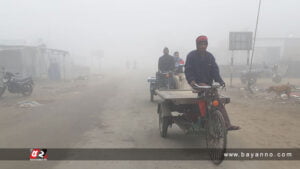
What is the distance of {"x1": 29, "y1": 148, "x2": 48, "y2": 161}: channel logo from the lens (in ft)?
18.8

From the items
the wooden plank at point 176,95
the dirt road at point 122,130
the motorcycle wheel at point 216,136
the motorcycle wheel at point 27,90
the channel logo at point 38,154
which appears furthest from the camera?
the motorcycle wheel at point 27,90

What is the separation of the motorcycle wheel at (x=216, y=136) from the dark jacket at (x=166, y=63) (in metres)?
6.80

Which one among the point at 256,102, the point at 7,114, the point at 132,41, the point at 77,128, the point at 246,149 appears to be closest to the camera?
the point at 246,149

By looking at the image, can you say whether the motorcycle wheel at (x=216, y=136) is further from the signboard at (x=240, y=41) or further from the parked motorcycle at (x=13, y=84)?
the signboard at (x=240, y=41)

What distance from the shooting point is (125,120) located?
9055mm

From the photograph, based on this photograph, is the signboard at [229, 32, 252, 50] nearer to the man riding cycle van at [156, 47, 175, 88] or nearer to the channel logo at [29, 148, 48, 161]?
the man riding cycle van at [156, 47, 175, 88]

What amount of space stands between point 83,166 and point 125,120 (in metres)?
3.88

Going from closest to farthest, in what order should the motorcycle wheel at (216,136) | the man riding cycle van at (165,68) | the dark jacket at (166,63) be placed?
1. the motorcycle wheel at (216,136)
2. the man riding cycle van at (165,68)
3. the dark jacket at (166,63)

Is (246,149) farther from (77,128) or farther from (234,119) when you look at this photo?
(77,128)

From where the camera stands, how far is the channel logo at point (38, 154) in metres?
5.72

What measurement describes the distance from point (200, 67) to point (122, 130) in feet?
9.04

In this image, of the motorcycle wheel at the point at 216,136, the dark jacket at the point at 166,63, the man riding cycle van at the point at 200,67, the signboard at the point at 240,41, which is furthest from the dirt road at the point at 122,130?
the signboard at the point at 240,41

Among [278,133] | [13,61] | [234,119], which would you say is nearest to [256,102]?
[234,119]

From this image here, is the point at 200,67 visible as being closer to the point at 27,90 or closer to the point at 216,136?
the point at 216,136
